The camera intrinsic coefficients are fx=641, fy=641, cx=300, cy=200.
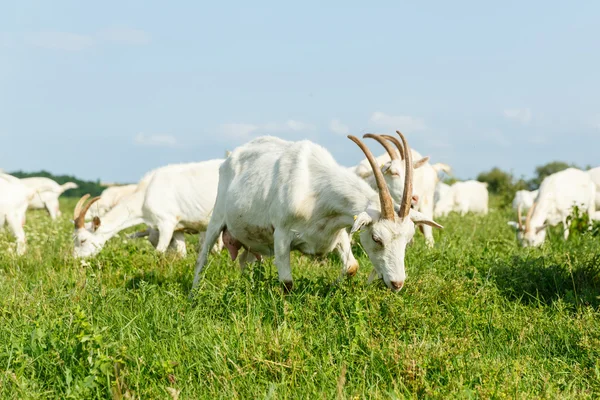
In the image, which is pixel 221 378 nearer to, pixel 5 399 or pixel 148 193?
pixel 5 399

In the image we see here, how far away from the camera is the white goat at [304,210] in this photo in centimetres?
514

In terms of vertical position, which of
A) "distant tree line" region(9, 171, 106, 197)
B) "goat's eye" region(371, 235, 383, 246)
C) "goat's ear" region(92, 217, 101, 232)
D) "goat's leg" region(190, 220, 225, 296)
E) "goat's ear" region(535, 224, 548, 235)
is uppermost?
"goat's eye" region(371, 235, 383, 246)

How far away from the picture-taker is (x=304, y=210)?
579cm

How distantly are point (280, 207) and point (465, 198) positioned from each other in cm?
1827

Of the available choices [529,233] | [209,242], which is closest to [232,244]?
[209,242]

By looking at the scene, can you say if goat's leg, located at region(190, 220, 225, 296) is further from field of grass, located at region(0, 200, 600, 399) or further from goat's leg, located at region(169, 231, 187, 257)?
goat's leg, located at region(169, 231, 187, 257)

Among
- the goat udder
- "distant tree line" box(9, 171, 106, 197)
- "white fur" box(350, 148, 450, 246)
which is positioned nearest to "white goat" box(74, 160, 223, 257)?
"white fur" box(350, 148, 450, 246)

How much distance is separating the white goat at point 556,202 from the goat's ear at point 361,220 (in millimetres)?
6953

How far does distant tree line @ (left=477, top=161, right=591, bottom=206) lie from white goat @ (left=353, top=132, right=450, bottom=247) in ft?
38.3

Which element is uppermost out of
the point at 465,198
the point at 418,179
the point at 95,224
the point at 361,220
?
the point at 361,220

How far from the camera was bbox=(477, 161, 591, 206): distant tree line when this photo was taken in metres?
22.6

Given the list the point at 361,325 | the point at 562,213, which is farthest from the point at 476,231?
the point at 361,325

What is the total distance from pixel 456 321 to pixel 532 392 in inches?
49.9

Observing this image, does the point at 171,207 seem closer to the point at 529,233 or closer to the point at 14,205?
the point at 14,205
